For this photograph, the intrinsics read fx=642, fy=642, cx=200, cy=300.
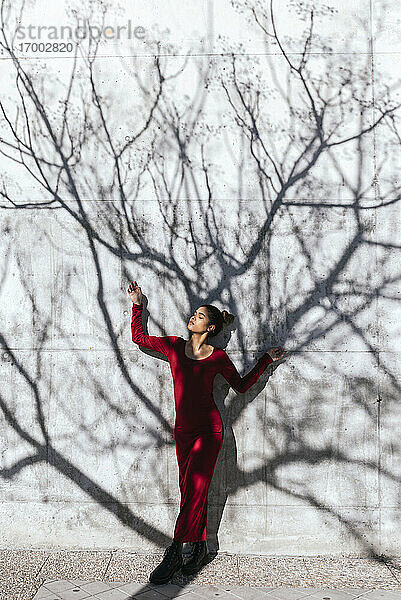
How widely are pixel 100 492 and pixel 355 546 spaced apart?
1833 mm

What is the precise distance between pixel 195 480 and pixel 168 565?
21.6 inches

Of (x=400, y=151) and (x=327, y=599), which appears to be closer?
(x=327, y=599)

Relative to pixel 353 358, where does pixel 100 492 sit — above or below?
below

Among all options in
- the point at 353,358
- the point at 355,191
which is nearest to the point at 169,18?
the point at 355,191

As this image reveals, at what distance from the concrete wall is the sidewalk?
14 centimetres

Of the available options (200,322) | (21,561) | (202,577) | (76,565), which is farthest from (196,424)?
(21,561)

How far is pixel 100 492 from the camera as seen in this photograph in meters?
4.58

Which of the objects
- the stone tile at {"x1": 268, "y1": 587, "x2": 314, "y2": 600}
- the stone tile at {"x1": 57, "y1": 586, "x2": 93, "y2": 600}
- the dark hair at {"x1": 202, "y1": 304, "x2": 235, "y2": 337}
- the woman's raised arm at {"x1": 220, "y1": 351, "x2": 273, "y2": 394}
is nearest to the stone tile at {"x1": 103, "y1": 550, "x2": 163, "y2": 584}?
the stone tile at {"x1": 57, "y1": 586, "x2": 93, "y2": 600}

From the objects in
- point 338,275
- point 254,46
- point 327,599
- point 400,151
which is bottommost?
point 327,599

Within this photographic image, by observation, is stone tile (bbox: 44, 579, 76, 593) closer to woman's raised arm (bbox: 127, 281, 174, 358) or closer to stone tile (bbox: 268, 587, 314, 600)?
stone tile (bbox: 268, 587, 314, 600)

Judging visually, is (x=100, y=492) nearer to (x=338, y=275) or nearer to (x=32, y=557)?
(x=32, y=557)

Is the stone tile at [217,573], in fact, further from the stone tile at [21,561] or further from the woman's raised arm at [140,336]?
the woman's raised arm at [140,336]

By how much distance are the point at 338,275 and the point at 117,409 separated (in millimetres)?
1836

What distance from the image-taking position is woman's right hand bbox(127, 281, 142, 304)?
450 cm
